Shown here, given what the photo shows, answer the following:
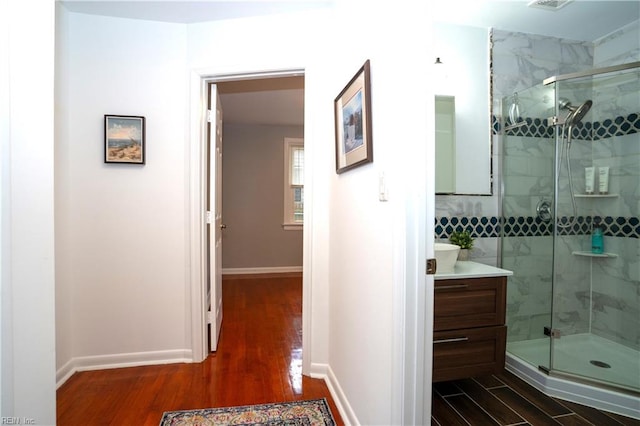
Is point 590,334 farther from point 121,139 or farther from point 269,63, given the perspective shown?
point 121,139

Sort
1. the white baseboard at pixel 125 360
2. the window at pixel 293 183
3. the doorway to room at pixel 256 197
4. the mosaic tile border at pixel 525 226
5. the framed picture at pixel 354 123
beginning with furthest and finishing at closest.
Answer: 1. the window at pixel 293 183
2. the doorway to room at pixel 256 197
3. the mosaic tile border at pixel 525 226
4. the white baseboard at pixel 125 360
5. the framed picture at pixel 354 123

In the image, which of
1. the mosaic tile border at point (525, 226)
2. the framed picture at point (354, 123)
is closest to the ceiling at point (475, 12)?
the framed picture at point (354, 123)

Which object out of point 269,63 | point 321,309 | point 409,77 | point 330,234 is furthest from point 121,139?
point 409,77

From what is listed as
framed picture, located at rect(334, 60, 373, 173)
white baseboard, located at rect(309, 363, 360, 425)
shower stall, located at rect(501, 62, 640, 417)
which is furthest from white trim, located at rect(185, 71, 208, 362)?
shower stall, located at rect(501, 62, 640, 417)

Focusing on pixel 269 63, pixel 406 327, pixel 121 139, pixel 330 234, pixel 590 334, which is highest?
pixel 269 63

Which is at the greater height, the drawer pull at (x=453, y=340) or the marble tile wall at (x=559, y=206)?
the marble tile wall at (x=559, y=206)

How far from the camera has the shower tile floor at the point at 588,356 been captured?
203cm

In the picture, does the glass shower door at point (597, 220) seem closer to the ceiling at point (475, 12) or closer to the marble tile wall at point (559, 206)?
the marble tile wall at point (559, 206)

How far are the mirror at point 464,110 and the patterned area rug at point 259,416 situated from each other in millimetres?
1659

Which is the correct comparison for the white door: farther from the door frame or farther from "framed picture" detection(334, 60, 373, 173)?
"framed picture" detection(334, 60, 373, 173)

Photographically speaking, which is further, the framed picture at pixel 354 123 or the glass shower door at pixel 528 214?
the glass shower door at pixel 528 214

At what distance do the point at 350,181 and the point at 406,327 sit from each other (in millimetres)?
848

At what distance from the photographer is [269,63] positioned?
2326mm

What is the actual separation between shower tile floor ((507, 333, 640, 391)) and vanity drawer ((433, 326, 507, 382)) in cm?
43
